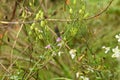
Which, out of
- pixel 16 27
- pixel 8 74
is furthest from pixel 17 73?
pixel 16 27

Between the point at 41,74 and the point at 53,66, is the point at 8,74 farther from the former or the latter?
the point at 53,66

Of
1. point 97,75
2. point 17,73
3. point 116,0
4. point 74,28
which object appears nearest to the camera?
point 74,28

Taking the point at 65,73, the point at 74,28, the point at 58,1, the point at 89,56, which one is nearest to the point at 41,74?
the point at 65,73

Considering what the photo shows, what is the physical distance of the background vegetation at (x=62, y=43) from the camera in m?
2.50

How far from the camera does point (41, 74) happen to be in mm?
3176

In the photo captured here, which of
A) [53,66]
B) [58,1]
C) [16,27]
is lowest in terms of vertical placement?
[53,66]

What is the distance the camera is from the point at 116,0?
3.92 metres

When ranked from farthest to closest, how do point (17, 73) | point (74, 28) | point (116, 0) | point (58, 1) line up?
1. point (58, 1)
2. point (116, 0)
3. point (17, 73)
4. point (74, 28)

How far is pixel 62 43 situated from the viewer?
2443 millimetres

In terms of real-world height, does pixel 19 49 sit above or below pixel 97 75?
above

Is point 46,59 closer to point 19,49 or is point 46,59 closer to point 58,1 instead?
point 19,49

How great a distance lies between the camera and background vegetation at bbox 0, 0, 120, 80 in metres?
2.50

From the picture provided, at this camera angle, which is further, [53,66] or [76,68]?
[53,66]

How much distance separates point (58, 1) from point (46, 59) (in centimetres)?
252
